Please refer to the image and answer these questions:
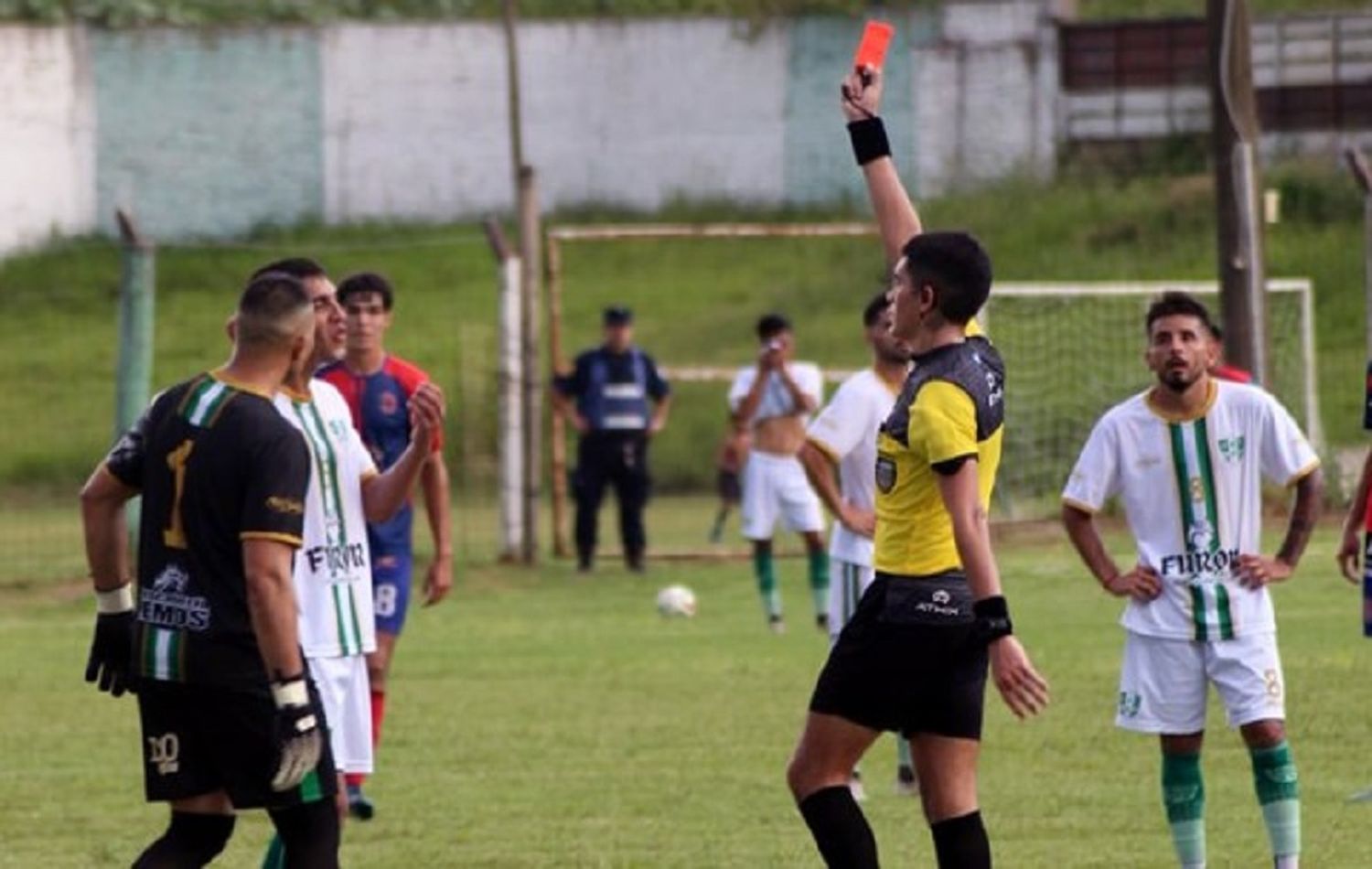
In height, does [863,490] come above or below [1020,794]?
above

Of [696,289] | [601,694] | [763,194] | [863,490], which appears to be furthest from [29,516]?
[763,194]

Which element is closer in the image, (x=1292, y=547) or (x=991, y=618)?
(x=991, y=618)

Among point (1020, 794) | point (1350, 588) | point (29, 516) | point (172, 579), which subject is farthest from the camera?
point (29, 516)

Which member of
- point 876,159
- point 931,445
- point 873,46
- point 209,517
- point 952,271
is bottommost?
point 209,517

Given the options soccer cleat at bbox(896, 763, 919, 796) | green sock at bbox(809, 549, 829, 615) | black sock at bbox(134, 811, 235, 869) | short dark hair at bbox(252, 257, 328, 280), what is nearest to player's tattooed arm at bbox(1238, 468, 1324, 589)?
soccer cleat at bbox(896, 763, 919, 796)

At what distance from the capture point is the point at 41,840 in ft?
38.5

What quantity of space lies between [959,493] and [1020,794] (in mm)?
4582

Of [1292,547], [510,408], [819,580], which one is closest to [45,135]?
[510,408]

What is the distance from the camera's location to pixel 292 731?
314 inches

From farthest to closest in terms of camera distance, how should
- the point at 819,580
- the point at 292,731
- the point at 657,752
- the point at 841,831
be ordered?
the point at 819,580
the point at 657,752
the point at 841,831
the point at 292,731

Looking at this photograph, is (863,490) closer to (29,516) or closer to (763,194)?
(29,516)

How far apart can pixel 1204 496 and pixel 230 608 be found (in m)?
3.67

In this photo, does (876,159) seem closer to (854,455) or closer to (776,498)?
(854,455)

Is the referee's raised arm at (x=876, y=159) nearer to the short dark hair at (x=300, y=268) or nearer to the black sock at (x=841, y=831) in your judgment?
the black sock at (x=841, y=831)
